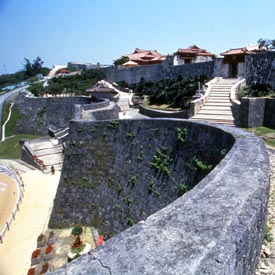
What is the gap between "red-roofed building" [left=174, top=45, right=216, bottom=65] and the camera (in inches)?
1082

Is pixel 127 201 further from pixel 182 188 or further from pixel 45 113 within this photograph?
pixel 45 113

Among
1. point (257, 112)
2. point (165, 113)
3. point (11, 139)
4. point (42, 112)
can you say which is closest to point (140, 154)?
point (257, 112)

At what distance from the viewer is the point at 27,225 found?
11047 mm

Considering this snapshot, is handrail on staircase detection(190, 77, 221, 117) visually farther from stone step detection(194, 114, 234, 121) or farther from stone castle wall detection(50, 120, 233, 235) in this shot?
stone castle wall detection(50, 120, 233, 235)

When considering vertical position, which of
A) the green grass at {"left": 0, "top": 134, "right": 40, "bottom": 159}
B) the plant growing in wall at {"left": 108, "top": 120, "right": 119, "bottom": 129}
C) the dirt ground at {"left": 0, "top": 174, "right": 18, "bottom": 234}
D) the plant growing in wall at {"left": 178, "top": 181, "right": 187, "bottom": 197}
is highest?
the plant growing in wall at {"left": 108, "top": 120, "right": 119, "bottom": 129}

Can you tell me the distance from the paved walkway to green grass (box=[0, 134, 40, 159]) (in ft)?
29.4

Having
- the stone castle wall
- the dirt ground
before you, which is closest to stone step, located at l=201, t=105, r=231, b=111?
the stone castle wall

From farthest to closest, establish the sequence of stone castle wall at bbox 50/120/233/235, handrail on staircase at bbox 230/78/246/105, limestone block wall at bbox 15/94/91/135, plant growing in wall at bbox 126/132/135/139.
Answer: limestone block wall at bbox 15/94/91/135, handrail on staircase at bbox 230/78/246/105, plant growing in wall at bbox 126/132/135/139, stone castle wall at bbox 50/120/233/235

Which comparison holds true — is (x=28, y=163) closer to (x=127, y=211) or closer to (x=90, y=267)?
(x=127, y=211)

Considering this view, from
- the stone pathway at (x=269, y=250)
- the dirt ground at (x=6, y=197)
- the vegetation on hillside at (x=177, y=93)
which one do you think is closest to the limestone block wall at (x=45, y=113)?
the vegetation on hillside at (x=177, y=93)

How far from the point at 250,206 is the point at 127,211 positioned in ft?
20.4

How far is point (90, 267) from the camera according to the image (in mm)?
2068


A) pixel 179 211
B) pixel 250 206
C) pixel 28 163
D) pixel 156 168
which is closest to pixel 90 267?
pixel 179 211

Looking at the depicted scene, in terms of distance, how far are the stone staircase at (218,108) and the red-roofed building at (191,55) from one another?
10.7m
